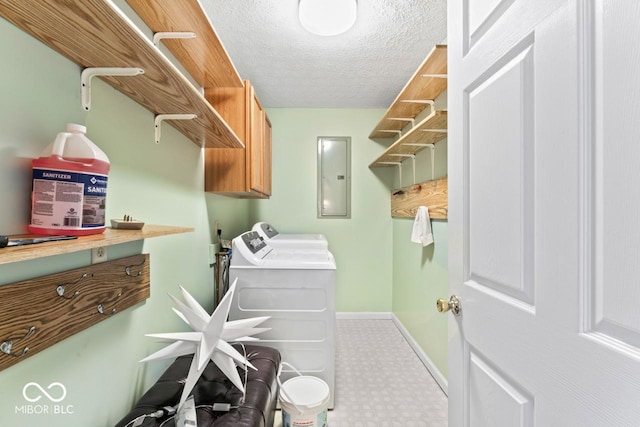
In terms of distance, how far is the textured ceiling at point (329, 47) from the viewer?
69.5 inches

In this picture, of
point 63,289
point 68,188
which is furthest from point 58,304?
point 68,188

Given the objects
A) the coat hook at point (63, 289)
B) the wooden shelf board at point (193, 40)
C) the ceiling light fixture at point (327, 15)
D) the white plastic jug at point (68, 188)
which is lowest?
the coat hook at point (63, 289)

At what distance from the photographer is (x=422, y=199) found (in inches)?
95.4

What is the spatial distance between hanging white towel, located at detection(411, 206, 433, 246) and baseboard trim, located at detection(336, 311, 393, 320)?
145 centimetres

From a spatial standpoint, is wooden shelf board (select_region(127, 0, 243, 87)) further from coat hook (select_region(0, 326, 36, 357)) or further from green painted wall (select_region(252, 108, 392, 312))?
green painted wall (select_region(252, 108, 392, 312))

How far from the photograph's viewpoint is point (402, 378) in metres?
2.18

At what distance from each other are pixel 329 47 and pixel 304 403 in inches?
93.4

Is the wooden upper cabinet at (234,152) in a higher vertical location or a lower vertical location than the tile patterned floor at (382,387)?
higher

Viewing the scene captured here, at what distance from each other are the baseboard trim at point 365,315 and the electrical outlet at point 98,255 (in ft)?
9.09

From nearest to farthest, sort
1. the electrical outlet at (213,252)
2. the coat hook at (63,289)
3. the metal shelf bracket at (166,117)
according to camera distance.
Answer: the coat hook at (63,289)
the metal shelf bracket at (166,117)
the electrical outlet at (213,252)

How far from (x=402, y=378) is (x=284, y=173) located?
2.40 metres

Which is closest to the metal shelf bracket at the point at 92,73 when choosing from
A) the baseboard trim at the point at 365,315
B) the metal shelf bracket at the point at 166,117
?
the metal shelf bracket at the point at 166,117

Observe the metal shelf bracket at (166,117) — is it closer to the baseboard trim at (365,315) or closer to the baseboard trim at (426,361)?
the baseboard trim at (426,361)

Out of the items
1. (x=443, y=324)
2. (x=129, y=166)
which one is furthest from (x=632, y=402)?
(x=443, y=324)
